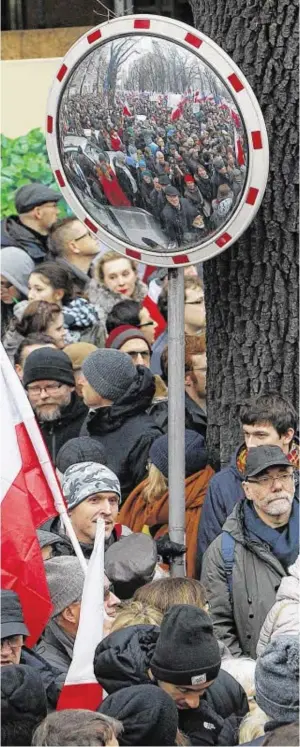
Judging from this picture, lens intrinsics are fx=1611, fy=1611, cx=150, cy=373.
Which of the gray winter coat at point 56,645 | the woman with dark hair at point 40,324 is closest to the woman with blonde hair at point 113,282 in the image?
the woman with dark hair at point 40,324

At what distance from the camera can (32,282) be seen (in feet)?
27.6

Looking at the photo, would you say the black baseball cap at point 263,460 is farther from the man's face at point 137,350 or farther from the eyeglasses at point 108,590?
the man's face at point 137,350

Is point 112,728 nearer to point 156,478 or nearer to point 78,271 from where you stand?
point 156,478

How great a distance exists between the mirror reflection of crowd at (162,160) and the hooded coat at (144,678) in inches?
61.2

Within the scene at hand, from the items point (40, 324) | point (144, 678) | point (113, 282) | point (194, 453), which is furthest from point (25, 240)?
point (144, 678)

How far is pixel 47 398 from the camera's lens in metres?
6.61

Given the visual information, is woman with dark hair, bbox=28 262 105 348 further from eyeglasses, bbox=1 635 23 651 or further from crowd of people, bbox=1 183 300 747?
eyeglasses, bbox=1 635 23 651

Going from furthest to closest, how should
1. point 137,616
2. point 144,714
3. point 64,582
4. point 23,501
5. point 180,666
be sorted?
point 64,582 < point 23,501 < point 137,616 < point 180,666 < point 144,714

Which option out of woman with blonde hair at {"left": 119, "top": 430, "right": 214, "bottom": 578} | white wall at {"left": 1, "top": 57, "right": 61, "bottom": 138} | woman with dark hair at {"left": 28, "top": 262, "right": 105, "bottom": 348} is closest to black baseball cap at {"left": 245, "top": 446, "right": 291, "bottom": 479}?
woman with blonde hair at {"left": 119, "top": 430, "right": 214, "bottom": 578}

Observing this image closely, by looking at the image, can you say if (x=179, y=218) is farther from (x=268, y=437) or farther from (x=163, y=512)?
(x=163, y=512)

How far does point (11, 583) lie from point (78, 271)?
185 inches

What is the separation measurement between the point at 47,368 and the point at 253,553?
5.61 feet

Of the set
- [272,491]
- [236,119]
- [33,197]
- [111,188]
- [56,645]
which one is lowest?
[56,645]

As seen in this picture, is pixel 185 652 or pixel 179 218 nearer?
pixel 185 652
